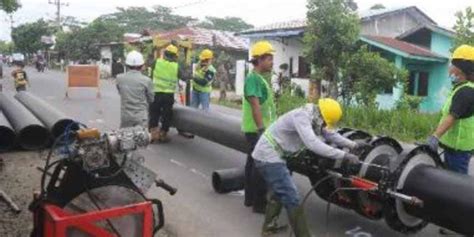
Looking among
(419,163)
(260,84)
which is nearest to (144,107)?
(260,84)

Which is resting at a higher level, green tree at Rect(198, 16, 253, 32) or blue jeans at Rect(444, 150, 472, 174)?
green tree at Rect(198, 16, 253, 32)

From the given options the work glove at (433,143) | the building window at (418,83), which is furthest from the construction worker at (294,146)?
the building window at (418,83)

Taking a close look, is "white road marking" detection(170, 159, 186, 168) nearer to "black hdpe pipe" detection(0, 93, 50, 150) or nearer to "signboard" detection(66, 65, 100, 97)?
"black hdpe pipe" detection(0, 93, 50, 150)

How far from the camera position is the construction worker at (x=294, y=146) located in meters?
4.94

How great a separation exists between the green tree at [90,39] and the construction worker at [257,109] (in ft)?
136

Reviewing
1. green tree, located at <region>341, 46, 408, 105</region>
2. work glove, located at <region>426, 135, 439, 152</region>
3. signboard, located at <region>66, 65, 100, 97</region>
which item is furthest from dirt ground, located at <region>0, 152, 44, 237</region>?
signboard, located at <region>66, 65, 100, 97</region>

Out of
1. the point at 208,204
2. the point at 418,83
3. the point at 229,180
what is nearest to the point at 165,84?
the point at 229,180

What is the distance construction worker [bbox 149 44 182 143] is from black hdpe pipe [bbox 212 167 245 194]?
2.98 meters

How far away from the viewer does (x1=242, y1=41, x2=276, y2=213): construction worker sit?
6125 mm

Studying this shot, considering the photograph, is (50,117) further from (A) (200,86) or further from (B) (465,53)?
(B) (465,53)

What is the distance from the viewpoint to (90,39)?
156 ft

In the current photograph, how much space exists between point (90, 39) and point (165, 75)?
129 ft

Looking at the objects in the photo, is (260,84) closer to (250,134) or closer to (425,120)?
(250,134)

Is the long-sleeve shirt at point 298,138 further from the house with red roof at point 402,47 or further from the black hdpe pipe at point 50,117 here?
the house with red roof at point 402,47
